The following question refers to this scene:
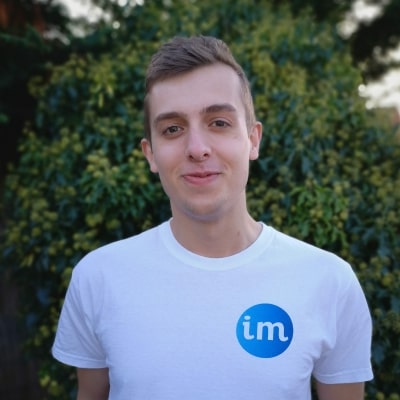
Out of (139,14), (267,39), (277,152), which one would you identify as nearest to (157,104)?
(277,152)

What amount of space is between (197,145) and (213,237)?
0.32 m

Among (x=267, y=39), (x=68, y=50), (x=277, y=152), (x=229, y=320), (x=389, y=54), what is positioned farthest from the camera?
(x=389, y=54)

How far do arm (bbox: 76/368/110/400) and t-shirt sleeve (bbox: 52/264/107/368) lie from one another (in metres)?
0.04

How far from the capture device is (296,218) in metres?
3.24

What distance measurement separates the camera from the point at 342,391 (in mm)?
2094

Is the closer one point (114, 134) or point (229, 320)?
point (229, 320)

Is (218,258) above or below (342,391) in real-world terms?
above

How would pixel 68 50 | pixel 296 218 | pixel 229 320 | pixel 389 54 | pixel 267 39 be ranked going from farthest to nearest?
pixel 389 54 → pixel 68 50 → pixel 267 39 → pixel 296 218 → pixel 229 320

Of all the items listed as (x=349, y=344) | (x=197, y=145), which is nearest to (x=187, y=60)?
(x=197, y=145)

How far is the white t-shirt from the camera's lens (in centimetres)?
191

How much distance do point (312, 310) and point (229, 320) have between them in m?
0.27

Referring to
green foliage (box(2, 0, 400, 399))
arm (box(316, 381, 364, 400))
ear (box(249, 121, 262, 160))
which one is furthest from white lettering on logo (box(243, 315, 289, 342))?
green foliage (box(2, 0, 400, 399))

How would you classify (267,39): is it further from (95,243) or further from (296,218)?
(95,243)

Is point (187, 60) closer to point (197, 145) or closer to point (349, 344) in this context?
point (197, 145)
